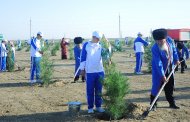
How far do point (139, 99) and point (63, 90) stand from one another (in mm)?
3176

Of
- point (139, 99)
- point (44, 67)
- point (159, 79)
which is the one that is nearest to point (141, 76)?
point (44, 67)

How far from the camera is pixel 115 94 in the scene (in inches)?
316

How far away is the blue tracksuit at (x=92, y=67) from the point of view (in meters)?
8.54

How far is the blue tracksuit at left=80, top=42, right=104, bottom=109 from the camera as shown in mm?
8539

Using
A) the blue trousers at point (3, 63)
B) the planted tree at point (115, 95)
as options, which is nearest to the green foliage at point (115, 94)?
the planted tree at point (115, 95)

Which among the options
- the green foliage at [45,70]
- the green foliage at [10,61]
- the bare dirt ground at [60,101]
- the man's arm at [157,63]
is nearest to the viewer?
the bare dirt ground at [60,101]

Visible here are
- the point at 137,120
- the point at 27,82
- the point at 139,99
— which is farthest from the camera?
the point at 27,82

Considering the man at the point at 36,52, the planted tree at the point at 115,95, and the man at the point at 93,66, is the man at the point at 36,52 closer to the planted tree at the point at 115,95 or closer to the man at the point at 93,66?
the man at the point at 93,66

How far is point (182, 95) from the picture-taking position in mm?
11289

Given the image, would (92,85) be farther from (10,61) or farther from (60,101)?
(10,61)

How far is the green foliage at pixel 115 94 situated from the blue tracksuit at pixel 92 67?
1.52ft

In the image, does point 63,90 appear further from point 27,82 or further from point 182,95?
point 182,95

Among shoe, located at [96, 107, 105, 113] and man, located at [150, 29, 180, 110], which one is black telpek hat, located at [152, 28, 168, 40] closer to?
man, located at [150, 29, 180, 110]

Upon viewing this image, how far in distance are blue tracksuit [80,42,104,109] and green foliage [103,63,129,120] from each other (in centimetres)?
46
